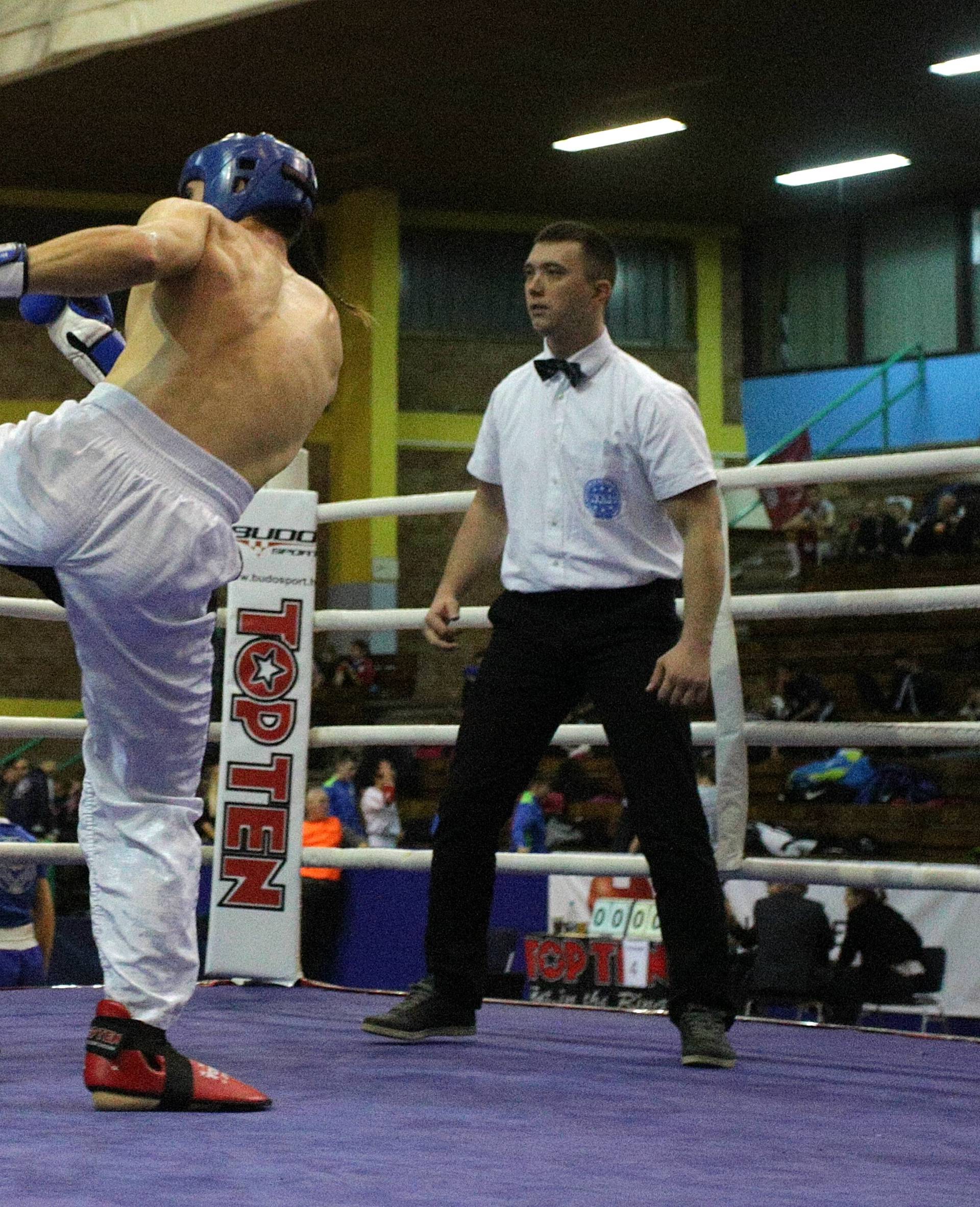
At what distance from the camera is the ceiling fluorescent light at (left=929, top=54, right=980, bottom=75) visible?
11812 mm

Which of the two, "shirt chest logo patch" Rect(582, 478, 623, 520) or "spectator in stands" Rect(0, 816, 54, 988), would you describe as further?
"spectator in stands" Rect(0, 816, 54, 988)

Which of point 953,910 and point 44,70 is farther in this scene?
point 44,70

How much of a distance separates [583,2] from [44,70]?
3.63m

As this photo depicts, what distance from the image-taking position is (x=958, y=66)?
39.1 feet

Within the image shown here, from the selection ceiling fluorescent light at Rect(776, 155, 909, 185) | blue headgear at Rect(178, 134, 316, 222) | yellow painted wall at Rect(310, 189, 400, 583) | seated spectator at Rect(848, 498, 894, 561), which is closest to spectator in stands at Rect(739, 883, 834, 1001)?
blue headgear at Rect(178, 134, 316, 222)

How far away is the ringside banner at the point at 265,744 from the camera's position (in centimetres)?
346

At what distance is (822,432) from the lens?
14594mm

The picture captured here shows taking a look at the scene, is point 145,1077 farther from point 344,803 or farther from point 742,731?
point 344,803

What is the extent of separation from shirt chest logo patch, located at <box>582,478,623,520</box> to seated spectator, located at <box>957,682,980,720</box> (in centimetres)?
739

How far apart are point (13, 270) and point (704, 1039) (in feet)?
4.97

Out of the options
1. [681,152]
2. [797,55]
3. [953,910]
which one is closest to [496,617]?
[953,910]

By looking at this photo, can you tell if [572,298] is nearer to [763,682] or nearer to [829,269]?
[763,682]

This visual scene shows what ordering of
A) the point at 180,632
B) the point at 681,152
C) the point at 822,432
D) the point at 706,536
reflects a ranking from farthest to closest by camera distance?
the point at 822,432 → the point at 681,152 → the point at 706,536 → the point at 180,632

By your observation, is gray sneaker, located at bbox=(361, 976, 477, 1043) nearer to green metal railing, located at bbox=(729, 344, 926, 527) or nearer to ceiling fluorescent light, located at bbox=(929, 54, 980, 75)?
ceiling fluorescent light, located at bbox=(929, 54, 980, 75)
